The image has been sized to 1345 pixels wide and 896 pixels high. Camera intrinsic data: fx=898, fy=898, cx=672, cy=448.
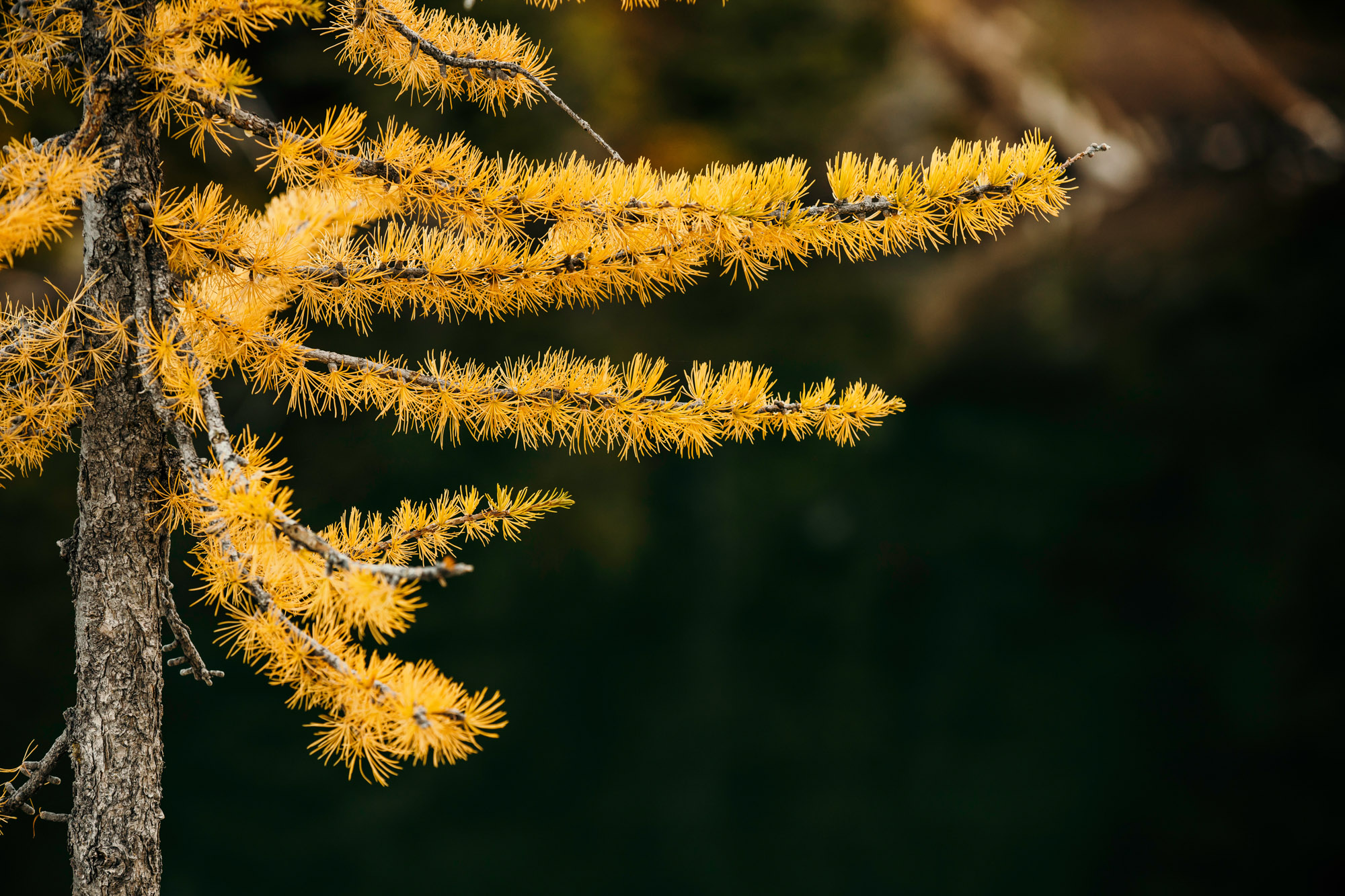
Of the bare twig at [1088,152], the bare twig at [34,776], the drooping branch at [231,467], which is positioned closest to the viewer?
the drooping branch at [231,467]

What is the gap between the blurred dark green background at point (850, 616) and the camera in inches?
202

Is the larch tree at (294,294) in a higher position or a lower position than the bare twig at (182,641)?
higher

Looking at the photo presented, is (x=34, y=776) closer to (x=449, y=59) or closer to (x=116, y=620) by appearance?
(x=116, y=620)

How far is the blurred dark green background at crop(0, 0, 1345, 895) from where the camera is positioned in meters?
5.13

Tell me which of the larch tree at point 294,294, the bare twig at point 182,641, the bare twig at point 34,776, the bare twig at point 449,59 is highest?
the bare twig at point 449,59

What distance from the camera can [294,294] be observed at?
1530 millimetres

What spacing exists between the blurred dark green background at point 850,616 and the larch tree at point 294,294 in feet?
0.84

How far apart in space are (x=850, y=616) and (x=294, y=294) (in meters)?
6.03

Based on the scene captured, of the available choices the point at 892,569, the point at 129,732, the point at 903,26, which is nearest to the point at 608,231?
the point at 129,732

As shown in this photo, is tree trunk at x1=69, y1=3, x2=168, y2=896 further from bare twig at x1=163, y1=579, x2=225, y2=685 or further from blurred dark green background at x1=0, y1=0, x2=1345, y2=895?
blurred dark green background at x1=0, y1=0, x2=1345, y2=895

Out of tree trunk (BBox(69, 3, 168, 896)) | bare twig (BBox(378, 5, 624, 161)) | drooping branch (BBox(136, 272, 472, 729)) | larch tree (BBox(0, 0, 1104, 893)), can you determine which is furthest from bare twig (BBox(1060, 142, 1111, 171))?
tree trunk (BBox(69, 3, 168, 896))

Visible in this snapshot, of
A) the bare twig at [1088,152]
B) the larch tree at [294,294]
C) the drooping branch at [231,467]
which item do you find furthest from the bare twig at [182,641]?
the bare twig at [1088,152]

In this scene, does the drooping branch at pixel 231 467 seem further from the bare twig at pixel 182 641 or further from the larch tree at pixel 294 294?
the bare twig at pixel 182 641

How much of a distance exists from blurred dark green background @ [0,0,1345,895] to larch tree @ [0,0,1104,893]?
26 centimetres
